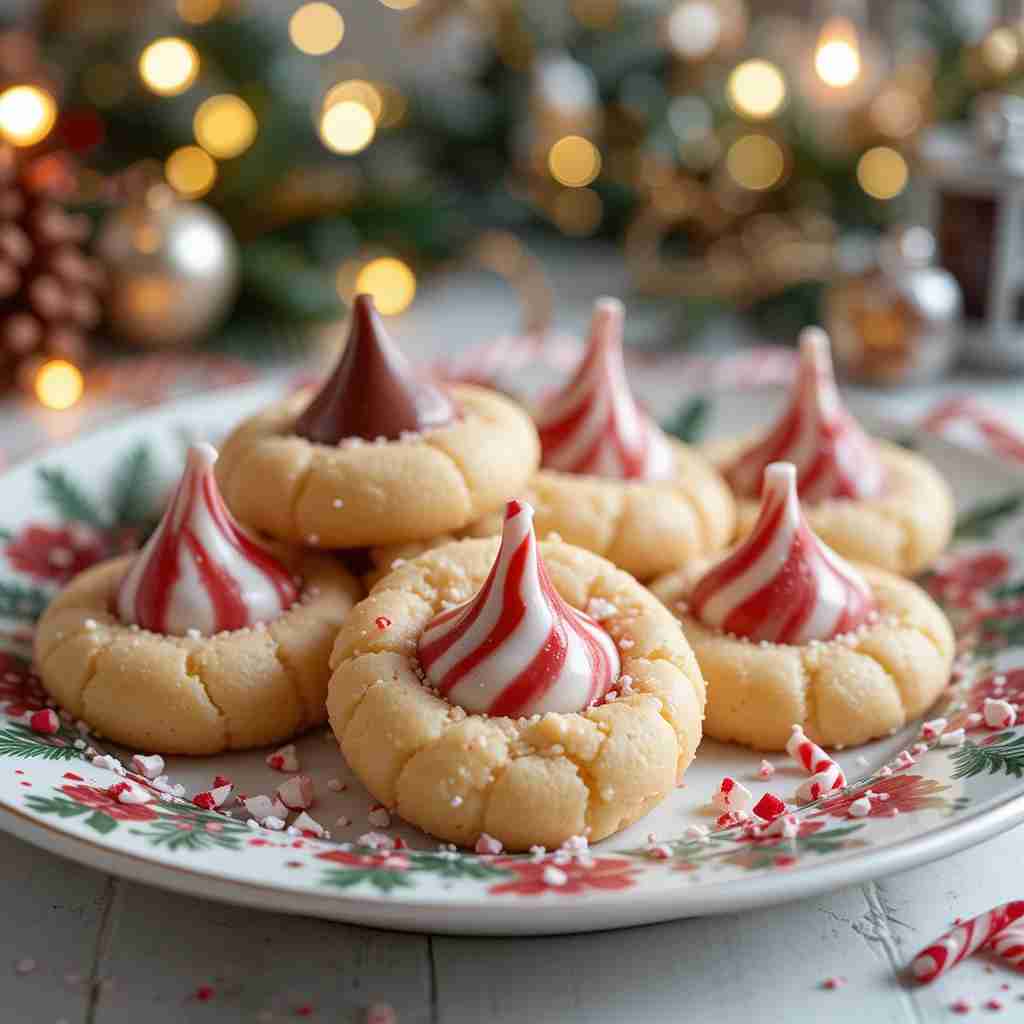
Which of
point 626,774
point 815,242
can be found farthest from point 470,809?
point 815,242

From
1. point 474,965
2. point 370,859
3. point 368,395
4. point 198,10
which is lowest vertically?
point 474,965

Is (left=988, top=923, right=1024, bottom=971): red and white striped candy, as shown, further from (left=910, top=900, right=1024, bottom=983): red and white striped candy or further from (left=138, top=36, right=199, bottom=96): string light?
(left=138, top=36, right=199, bottom=96): string light

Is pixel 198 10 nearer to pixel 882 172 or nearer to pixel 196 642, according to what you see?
pixel 882 172

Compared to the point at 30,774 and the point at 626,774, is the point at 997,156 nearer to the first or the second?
the point at 626,774

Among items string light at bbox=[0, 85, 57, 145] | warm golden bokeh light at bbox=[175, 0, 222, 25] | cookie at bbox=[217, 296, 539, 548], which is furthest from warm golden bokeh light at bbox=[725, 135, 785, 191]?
cookie at bbox=[217, 296, 539, 548]

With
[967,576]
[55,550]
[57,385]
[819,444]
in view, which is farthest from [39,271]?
[967,576]

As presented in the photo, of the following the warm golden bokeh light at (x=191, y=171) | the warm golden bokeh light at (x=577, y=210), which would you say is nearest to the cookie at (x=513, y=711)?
the warm golden bokeh light at (x=191, y=171)
